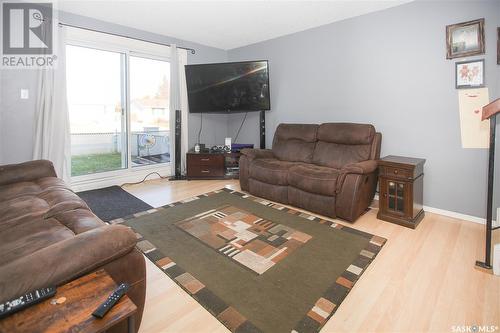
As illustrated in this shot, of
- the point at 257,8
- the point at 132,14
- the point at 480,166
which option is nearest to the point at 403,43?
the point at 480,166

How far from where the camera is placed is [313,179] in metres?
2.81

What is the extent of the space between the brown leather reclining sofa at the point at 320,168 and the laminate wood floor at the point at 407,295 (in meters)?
0.56

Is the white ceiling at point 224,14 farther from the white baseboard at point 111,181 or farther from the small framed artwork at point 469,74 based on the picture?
the white baseboard at point 111,181

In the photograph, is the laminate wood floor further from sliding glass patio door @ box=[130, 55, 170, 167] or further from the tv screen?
sliding glass patio door @ box=[130, 55, 170, 167]

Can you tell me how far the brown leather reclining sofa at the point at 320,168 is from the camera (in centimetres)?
266

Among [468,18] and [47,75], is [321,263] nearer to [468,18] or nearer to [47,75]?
[468,18]

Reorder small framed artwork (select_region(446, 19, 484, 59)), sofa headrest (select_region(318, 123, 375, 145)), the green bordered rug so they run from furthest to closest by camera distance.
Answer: sofa headrest (select_region(318, 123, 375, 145)) → small framed artwork (select_region(446, 19, 484, 59)) → the green bordered rug

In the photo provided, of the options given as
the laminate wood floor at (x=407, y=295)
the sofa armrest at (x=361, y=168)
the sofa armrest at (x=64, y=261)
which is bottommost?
the laminate wood floor at (x=407, y=295)

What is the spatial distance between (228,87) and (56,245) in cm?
362

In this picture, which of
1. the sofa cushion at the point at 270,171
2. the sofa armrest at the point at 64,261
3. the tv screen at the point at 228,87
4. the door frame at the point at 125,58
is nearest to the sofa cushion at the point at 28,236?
the sofa armrest at the point at 64,261

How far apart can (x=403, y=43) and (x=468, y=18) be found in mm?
582

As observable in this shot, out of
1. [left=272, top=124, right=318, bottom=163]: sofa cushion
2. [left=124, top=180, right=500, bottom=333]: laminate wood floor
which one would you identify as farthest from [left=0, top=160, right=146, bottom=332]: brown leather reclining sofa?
[left=272, top=124, right=318, bottom=163]: sofa cushion

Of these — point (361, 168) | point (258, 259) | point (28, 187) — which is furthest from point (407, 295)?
point (28, 187)

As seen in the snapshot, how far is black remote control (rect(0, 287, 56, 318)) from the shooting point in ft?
2.39
